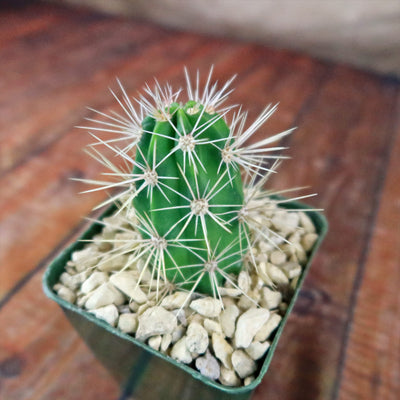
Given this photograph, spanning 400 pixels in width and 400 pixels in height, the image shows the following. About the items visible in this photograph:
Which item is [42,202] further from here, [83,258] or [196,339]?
[196,339]

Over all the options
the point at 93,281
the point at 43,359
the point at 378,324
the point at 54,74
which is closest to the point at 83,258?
the point at 93,281

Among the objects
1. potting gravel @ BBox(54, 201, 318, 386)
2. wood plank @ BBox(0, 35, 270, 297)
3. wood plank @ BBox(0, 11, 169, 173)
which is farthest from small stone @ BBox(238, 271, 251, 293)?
wood plank @ BBox(0, 11, 169, 173)

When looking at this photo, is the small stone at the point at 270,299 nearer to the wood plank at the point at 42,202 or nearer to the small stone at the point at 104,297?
the small stone at the point at 104,297

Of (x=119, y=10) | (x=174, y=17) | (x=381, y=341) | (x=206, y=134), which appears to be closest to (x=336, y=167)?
(x=381, y=341)

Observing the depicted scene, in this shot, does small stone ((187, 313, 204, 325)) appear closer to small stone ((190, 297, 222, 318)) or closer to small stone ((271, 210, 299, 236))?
small stone ((190, 297, 222, 318))

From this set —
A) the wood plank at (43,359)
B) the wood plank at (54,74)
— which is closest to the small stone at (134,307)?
the wood plank at (43,359)

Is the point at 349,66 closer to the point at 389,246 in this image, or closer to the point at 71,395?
the point at 389,246
